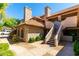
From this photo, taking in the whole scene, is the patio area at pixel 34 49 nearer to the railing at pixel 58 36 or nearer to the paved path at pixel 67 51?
the paved path at pixel 67 51

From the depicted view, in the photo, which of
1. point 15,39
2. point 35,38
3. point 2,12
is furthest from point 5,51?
point 2,12

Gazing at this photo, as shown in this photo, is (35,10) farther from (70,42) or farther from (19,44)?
(70,42)

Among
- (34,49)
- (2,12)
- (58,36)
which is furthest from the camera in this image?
(58,36)

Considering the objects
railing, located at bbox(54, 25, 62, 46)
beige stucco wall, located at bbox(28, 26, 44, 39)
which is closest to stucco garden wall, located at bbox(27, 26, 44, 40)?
beige stucco wall, located at bbox(28, 26, 44, 39)

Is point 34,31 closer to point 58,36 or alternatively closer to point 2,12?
point 58,36

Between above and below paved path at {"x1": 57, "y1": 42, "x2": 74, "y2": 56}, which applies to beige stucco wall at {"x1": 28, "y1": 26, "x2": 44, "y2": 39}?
above

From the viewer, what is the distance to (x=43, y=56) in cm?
628

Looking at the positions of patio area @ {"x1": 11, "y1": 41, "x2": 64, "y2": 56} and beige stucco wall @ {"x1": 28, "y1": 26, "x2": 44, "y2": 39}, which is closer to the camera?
patio area @ {"x1": 11, "y1": 41, "x2": 64, "y2": 56}

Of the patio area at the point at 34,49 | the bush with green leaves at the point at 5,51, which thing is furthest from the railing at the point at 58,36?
the bush with green leaves at the point at 5,51

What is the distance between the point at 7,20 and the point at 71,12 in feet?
10.7

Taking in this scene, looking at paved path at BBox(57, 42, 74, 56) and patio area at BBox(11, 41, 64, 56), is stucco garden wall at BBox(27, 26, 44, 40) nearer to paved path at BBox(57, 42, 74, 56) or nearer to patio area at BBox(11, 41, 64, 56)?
patio area at BBox(11, 41, 64, 56)

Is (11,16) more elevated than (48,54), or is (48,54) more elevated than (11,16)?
(11,16)

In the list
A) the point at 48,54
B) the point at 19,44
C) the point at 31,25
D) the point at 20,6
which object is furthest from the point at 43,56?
the point at 20,6

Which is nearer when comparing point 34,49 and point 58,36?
point 34,49
